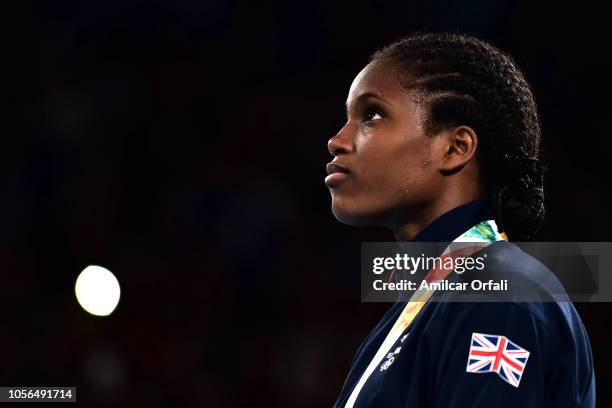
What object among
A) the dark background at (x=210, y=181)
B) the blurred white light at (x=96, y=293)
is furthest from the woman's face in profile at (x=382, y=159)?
the blurred white light at (x=96, y=293)

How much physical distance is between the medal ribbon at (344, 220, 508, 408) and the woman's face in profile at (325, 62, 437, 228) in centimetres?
12

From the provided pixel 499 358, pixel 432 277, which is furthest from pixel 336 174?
pixel 499 358

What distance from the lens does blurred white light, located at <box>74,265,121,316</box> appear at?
4.72m

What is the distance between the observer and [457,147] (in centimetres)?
156

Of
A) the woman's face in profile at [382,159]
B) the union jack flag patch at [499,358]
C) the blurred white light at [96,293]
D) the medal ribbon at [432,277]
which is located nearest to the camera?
the union jack flag patch at [499,358]

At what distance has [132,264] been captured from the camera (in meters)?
4.78

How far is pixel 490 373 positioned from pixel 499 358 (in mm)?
24

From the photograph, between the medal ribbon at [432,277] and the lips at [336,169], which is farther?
the lips at [336,169]

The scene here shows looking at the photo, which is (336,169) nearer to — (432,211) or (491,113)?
(432,211)

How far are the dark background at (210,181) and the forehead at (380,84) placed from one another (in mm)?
2794

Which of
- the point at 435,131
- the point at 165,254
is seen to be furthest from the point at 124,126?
the point at 435,131

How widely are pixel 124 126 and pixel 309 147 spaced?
3.56ft

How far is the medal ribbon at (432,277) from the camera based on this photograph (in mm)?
1430

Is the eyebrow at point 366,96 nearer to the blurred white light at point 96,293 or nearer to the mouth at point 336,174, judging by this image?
the mouth at point 336,174
